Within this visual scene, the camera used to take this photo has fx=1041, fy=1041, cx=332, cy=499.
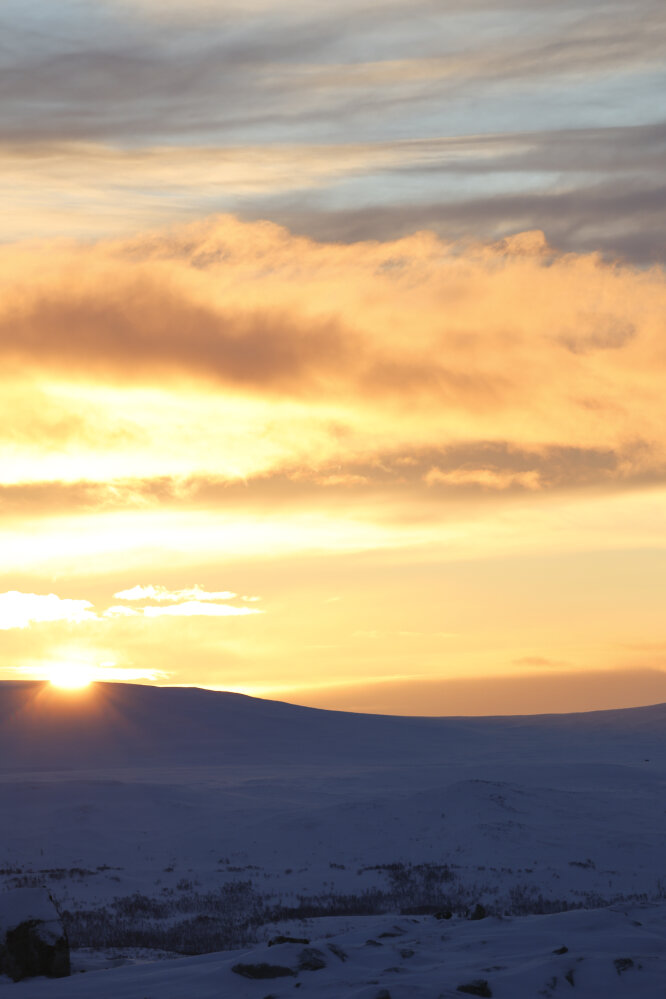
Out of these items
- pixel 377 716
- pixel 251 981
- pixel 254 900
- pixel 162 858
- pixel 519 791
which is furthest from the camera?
pixel 377 716

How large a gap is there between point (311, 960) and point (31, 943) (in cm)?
352

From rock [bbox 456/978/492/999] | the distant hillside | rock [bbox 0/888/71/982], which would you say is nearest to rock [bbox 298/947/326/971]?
rock [bbox 456/978/492/999]

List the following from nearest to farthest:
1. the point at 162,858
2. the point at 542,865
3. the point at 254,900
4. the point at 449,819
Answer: the point at 254,900 → the point at 542,865 → the point at 162,858 → the point at 449,819

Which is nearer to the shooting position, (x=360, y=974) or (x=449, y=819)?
(x=360, y=974)

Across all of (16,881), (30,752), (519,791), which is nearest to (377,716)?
(30,752)

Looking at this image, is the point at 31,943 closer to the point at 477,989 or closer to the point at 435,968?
the point at 435,968

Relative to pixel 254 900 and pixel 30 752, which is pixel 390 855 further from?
pixel 30 752

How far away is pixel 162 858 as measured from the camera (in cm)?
2862

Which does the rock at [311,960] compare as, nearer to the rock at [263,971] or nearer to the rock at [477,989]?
the rock at [263,971]

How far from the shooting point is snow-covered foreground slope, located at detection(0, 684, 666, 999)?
39.7 feet

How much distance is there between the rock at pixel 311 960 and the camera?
11.8 m

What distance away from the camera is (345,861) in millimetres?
28016

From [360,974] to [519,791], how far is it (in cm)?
2493

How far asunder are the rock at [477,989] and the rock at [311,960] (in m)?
1.97
